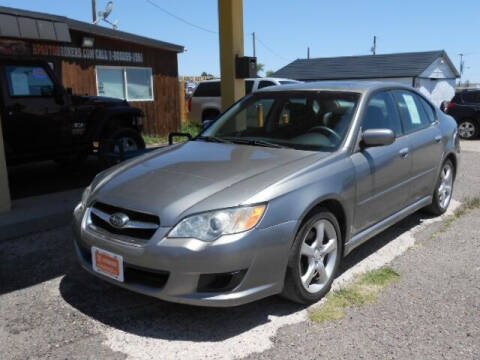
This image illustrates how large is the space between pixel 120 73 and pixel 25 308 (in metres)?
10.6

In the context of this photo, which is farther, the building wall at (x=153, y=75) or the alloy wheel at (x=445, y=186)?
the building wall at (x=153, y=75)

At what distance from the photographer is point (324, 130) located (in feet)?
13.1

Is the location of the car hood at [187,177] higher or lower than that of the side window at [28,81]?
lower

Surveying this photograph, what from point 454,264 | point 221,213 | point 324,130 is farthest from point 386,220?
point 221,213

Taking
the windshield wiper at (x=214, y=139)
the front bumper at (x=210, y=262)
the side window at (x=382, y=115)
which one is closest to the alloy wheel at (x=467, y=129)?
the side window at (x=382, y=115)

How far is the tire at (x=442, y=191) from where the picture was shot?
17.9 ft

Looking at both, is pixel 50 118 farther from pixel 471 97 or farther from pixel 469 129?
pixel 471 97

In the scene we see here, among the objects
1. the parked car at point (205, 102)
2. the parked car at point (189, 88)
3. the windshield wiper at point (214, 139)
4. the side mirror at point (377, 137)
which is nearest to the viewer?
the side mirror at point (377, 137)

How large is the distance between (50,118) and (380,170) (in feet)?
18.2

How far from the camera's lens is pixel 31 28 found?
967 cm

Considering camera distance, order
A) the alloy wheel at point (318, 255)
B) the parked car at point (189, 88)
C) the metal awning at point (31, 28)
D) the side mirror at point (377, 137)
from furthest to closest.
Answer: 1. the parked car at point (189, 88)
2. the metal awning at point (31, 28)
3. the side mirror at point (377, 137)
4. the alloy wheel at point (318, 255)

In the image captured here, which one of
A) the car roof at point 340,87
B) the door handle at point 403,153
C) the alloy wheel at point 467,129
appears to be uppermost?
the car roof at point 340,87

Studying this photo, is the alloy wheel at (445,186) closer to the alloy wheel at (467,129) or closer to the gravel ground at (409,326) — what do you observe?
the gravel ground at (409,326)

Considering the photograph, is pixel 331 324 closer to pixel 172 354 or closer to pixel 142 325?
pixel 172 354
